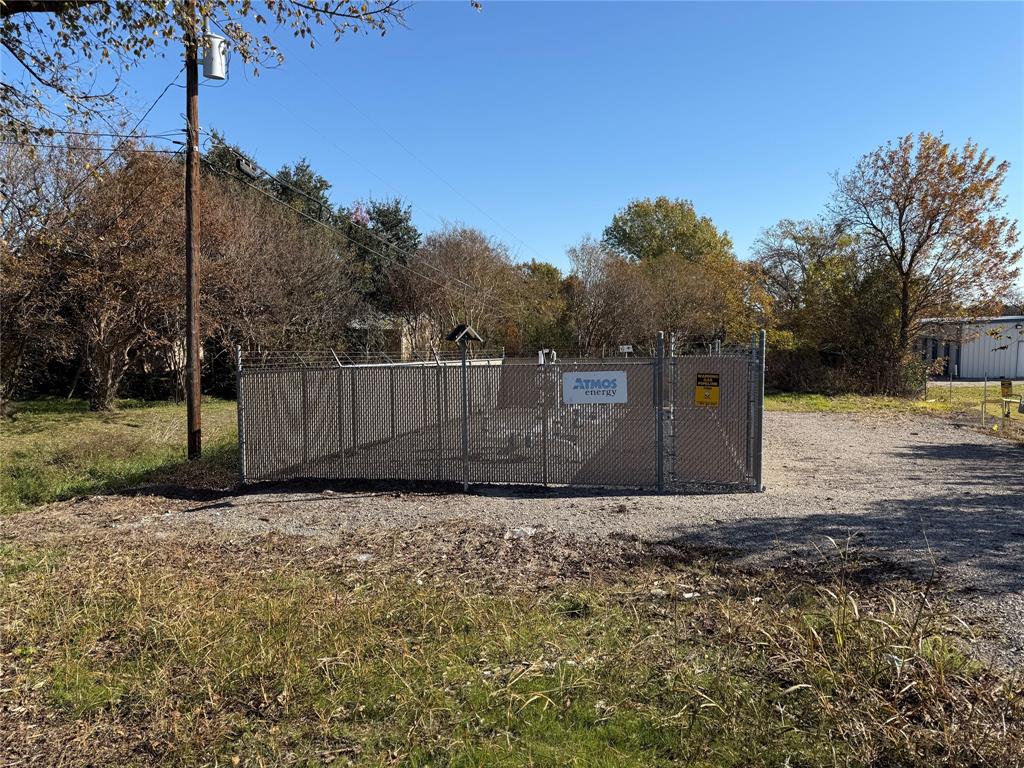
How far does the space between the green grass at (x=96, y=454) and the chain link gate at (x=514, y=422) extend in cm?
158

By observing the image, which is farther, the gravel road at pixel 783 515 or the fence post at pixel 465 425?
the fence post at pixel 465 425

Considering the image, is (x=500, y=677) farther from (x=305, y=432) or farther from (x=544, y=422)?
(x=305, y=432)

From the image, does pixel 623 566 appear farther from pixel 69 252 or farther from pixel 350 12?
pixel 69 252

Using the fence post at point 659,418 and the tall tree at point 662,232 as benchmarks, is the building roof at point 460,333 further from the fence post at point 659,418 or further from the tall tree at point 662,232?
the tall tree at point 662,232

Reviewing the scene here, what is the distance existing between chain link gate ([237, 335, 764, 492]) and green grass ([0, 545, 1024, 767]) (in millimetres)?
3773

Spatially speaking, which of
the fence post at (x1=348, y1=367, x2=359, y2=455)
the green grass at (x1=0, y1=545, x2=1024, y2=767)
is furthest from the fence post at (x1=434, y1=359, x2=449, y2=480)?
the green grass at (x1=0, y1=545, x2=1024, y2=767)

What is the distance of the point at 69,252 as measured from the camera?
1652 cm

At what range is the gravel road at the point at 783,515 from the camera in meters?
5.81

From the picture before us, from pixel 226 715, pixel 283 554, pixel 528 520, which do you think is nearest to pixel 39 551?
pixel 283 554

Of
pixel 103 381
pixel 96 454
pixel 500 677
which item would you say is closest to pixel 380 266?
pixel 103 381

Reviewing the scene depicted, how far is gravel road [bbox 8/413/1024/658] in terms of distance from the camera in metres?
5.81

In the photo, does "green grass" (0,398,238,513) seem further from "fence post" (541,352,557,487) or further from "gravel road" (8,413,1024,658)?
"fence post" (541,352,557,487)

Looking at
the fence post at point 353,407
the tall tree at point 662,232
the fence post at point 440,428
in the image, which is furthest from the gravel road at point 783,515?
the tall tree at point 662,232

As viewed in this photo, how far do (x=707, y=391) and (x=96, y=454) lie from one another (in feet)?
35.8
